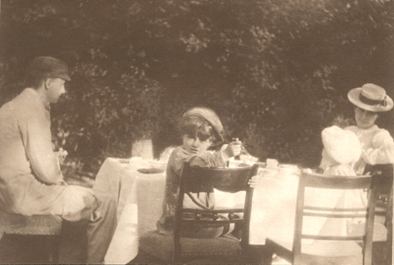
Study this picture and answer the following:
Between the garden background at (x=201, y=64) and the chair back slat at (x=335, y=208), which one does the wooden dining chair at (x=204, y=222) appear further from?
the garden background at (x=201, y=64)

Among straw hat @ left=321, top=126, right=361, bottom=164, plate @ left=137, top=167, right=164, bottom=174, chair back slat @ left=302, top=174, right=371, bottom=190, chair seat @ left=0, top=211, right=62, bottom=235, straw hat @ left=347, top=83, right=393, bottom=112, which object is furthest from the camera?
straw hat @ left=347, top=83, right=393, bottom=112

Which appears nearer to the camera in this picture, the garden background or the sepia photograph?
the sepia photograph

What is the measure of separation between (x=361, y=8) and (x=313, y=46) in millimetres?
338

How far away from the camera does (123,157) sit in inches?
132

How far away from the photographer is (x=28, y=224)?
2.42 meters

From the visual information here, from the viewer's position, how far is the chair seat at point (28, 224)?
2.41m

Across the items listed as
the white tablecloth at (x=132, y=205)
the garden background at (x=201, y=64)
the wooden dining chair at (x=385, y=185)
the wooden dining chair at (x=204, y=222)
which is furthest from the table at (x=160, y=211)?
the garden background at (x=201, y=64)

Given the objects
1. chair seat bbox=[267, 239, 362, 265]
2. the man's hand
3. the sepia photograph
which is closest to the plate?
the sepia photograph

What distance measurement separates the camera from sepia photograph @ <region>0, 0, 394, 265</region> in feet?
8.02

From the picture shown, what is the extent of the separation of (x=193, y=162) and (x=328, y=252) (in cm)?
74

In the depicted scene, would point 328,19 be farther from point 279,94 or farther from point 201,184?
point 201,184

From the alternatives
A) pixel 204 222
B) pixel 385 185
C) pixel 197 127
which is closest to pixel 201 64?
pixel 197 127

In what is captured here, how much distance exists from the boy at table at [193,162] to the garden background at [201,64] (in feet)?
2.01

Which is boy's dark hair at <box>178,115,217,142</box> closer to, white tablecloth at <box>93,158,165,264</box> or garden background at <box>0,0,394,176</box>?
white tablecloth at <box>93,158,165,264</box>
